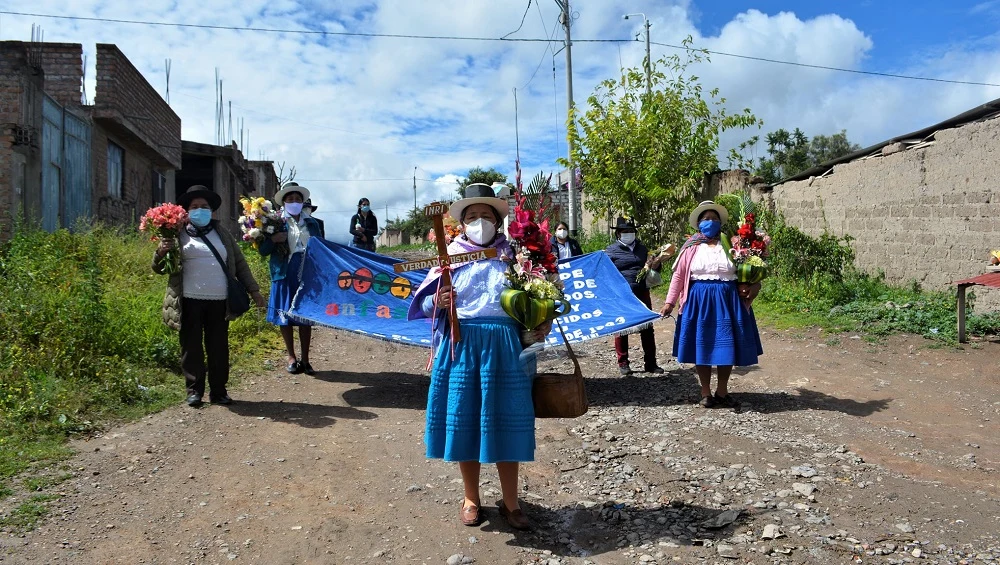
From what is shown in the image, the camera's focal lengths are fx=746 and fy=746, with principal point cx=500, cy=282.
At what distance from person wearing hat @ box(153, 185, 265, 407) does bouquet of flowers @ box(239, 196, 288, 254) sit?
746 mm

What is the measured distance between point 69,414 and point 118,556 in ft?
8.25

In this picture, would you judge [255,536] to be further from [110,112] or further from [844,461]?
[110,112]

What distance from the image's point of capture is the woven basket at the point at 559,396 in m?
4.04

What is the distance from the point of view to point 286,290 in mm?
7629

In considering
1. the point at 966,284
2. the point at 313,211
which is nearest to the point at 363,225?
the point at 313,211

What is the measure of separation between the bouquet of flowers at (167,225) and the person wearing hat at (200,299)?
0.34ft

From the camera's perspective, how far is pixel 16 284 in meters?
7.86

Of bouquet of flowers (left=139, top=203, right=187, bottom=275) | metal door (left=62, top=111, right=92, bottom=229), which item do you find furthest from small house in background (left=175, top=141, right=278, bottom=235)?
bouquet of flowers (left=139, top=203, right=187, bottom=275)

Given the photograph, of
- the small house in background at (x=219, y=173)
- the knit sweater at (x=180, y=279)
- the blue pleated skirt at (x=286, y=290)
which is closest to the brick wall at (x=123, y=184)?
the small house in background at (x=219, y=173)

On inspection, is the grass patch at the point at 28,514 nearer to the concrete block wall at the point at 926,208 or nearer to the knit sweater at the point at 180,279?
the knit sweater at the point at 180,279

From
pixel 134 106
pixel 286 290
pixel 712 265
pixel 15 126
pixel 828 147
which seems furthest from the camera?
pixel 828 147

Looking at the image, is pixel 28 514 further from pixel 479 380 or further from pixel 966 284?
pixel 966 284

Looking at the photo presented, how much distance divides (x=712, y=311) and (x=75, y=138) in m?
11.8

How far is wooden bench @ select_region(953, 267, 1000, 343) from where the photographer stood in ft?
26.2
